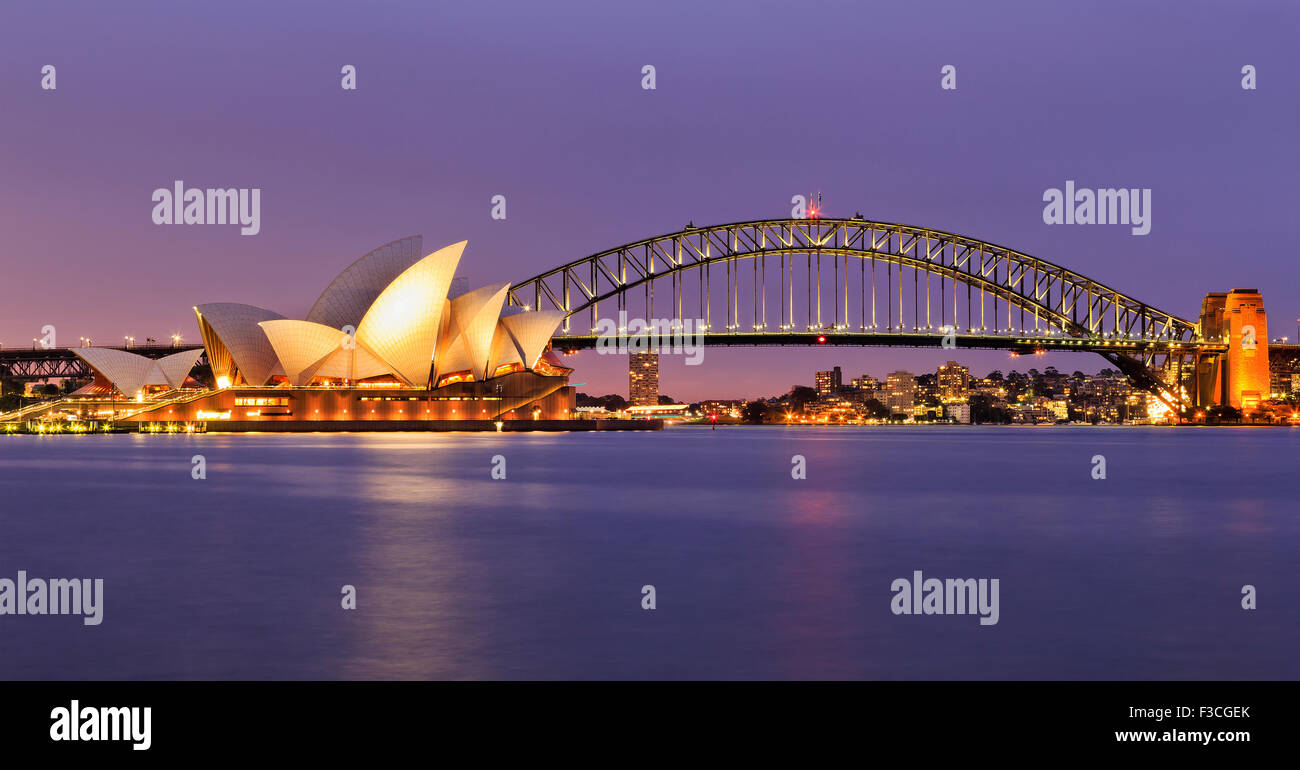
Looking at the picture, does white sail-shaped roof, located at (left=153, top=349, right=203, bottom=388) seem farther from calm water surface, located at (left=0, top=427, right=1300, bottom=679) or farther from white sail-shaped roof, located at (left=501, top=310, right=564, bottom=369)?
calm water surface, located at (left=0, top=427, right=1300, bottom=679)

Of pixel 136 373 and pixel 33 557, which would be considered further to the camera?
pixel 136 373

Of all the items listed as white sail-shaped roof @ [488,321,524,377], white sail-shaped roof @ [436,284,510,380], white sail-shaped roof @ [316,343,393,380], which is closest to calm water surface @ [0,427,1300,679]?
white sail-shaped roof @ [436,284,510,380]

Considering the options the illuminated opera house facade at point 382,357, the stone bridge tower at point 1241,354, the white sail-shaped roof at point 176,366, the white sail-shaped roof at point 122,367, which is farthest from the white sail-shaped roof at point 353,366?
the stone bridge tower at point 1241,354

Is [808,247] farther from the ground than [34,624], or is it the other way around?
[808,247]

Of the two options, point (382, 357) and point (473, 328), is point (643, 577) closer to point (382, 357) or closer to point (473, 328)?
point (382, 357)

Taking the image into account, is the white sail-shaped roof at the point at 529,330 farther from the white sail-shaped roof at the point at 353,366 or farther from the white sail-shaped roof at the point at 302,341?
the white sail-shaped roof at the point at 302,341
